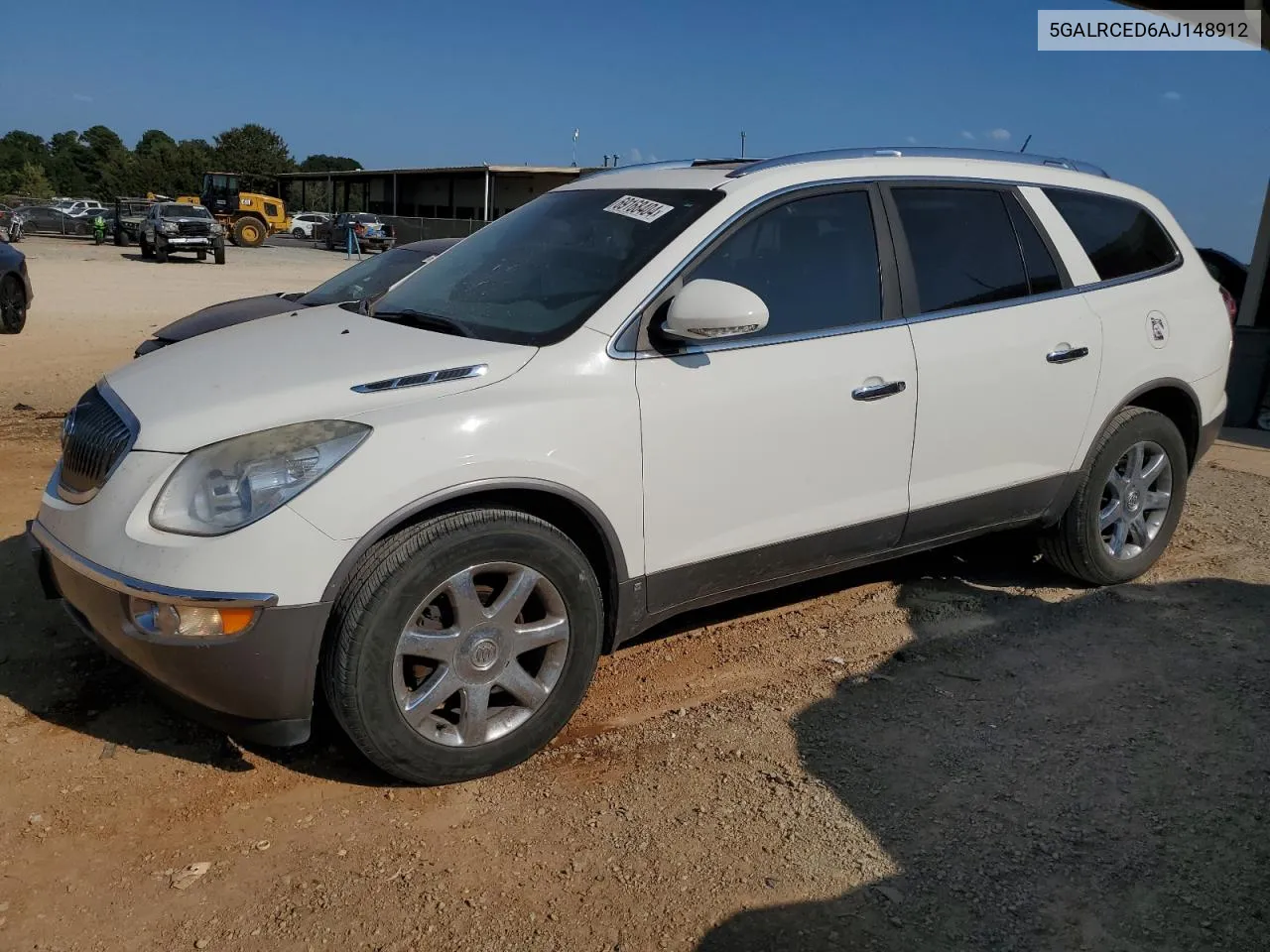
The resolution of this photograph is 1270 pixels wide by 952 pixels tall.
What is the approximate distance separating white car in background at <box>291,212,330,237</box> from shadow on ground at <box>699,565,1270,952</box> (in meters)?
54.0

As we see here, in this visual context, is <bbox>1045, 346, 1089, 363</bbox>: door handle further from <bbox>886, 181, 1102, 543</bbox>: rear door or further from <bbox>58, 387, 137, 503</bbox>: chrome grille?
<bbox>58, 387, 137, 503</bbox>: chrome grille

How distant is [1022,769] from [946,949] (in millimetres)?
952

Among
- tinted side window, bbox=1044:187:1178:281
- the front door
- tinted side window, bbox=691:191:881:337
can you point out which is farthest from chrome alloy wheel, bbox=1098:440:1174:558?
tinted side window, bbox=691:191:881:337

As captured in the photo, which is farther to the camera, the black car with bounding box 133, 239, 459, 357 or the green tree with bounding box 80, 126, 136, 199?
the green tree with bounding box 80, 126, 136, 199

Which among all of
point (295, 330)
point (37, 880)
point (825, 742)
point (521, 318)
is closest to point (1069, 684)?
point (825, 742)

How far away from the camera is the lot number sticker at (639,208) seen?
141 inches

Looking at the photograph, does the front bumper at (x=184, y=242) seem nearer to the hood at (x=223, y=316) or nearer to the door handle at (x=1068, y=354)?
the hood at (x=223, y=316)

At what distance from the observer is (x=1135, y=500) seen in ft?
15.7

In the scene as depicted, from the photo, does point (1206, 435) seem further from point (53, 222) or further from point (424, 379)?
point (53, 222)

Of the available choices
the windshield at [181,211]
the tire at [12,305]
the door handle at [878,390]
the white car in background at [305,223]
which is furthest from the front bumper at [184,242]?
the door handle at [878,390]

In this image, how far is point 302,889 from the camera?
2.62 m

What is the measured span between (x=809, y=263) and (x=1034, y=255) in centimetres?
117

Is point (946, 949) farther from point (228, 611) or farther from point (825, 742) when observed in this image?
point (228, 611)

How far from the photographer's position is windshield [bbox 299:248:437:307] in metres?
7.16
